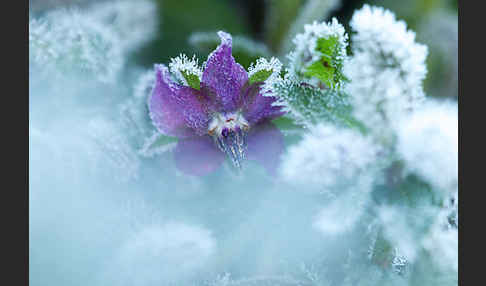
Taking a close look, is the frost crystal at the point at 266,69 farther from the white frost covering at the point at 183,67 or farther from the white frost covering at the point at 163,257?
the white frost covering at the point at 163,257

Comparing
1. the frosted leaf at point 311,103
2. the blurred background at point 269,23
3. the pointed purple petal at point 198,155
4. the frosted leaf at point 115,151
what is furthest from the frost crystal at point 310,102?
the blurred background at point 269,23

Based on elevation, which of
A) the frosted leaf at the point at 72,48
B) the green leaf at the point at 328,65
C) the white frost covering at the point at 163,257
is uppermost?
the frosted leaf at the point at 72,48

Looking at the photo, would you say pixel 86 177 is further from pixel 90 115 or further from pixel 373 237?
pixel 373 237

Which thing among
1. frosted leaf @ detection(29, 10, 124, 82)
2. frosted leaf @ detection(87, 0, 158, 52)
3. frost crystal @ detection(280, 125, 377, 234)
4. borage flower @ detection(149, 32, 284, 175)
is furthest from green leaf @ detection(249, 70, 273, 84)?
frosted leaf @ detection(87, 0, 158, 52)

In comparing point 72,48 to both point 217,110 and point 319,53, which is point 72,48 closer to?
point 217,110

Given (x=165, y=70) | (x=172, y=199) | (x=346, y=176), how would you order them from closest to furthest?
(x=346, y=176)
(x=165, y=70)
(x=172, y=199)

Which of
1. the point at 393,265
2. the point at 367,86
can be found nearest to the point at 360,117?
the point at 367,86
